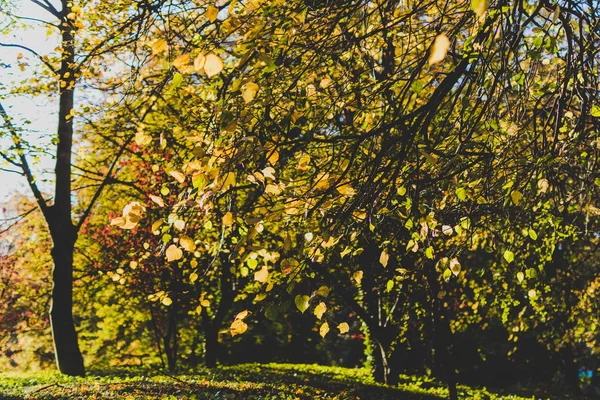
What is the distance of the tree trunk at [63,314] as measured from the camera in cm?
1205

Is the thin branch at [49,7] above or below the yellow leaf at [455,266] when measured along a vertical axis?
above

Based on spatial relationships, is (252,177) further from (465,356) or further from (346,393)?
(465,356)

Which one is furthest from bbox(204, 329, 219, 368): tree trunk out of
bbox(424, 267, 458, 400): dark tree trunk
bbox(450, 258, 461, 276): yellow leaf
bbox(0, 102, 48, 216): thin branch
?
bbox(450, 258, 461, 276): yellow leaf

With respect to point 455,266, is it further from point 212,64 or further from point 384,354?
point 384,354

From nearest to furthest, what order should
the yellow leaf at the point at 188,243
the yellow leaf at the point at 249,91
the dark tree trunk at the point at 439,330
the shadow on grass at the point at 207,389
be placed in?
the yellow leaf at the point at 249,91, the yellow leaf at the point at 188,243, the shadow on grass at the point at 207,389, the dark tree trunk at the point at 439,330

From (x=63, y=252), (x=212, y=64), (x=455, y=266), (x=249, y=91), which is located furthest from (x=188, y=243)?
(x=63, y=252)

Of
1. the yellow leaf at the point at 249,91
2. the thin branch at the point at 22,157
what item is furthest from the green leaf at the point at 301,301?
the thin branch at the point at 22,157

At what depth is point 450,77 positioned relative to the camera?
3.33 meters

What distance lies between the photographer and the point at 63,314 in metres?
12.2

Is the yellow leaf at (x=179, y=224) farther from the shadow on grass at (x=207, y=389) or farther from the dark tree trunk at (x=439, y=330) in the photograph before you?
the dark tree trunk at (x=439, y=330)

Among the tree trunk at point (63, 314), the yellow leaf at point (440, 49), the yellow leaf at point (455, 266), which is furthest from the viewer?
the tree trunk at point (63, 314)

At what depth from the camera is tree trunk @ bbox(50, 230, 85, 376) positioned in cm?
1205

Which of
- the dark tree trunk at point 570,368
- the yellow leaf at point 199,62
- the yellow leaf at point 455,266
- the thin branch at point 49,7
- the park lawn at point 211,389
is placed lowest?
the dark tree trunk at point 570,368

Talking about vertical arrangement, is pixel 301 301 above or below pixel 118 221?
below
